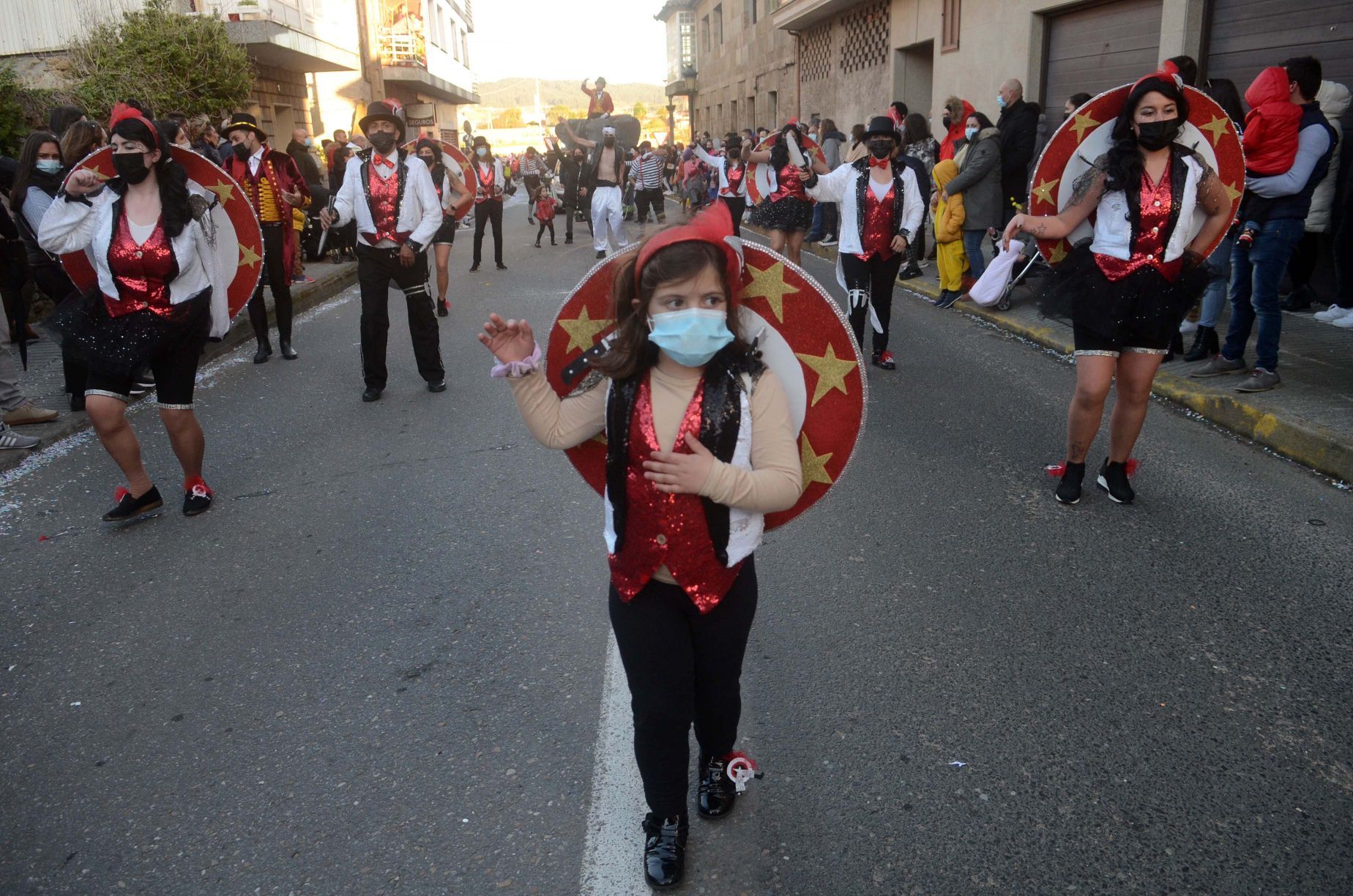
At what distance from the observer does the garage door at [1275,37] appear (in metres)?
8.48

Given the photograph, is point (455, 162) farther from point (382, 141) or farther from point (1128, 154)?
point (1128, 154)

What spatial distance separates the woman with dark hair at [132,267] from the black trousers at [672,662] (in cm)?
340

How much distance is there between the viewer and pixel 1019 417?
20.5 feet

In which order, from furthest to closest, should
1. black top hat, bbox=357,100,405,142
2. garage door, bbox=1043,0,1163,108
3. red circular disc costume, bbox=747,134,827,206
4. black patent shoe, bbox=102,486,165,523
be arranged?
garage door, bbox=1043,0,1163,108 < red circular disc costume, bbox=747,134,827,206 < black top hat, bbox=357,100,405,142 < black patent shoe, bbox=102,486,165,523

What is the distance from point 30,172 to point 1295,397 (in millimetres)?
8201

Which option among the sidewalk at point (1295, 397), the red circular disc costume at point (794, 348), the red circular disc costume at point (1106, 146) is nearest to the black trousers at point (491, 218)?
the sidewalk at point (1295, 397)

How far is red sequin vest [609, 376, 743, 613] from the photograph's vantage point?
2.17 m

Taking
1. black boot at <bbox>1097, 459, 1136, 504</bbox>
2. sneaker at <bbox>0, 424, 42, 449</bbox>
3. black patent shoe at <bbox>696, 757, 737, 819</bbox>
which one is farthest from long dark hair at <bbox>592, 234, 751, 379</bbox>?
sneaker at <bbox>0, 424, 42, 449</bbox>

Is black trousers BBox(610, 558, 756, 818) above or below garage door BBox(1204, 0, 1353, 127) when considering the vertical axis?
below

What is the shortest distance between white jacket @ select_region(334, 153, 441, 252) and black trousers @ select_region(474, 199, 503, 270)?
264 inches

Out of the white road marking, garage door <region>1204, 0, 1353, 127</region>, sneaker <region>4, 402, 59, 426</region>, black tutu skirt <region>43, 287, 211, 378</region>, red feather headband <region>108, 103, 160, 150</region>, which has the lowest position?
the white road marking

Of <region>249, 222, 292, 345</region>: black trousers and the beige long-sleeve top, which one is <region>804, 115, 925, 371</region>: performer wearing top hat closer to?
<region>249, 222, 292, 345</region>: black trousers

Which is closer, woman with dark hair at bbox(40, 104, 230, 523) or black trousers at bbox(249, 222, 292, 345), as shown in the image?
woman with dark hair at bbox(40, 104, 230, 523)

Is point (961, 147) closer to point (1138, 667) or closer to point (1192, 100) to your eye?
point (1192, 100)
